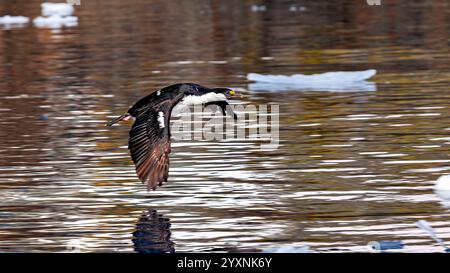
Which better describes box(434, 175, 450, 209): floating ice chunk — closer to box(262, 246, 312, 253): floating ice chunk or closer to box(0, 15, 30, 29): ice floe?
box(262, 246, 312, 253): floating ice chunk

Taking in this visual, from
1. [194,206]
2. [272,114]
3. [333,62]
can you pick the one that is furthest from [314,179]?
[333,62]

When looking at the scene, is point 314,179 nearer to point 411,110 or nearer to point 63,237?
point 63,237

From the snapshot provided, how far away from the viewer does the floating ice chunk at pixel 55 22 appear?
3419 cm

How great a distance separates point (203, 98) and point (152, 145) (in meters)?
1.14

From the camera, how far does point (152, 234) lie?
10.5m

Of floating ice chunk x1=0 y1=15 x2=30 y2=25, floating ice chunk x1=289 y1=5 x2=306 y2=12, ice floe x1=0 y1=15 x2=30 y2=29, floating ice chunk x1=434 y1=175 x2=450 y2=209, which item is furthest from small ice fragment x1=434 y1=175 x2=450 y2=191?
floating ice chunk x1=289 y1=5 x2=306 y2=12

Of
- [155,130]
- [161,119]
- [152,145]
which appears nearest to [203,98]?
[161,119]

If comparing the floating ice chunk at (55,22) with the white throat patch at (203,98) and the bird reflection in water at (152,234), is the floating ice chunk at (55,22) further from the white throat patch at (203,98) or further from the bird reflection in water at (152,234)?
the bird reflection in water at (152,234)

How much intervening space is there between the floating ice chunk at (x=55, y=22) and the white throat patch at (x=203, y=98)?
70.0ft

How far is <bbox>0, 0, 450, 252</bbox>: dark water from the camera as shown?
10.5m

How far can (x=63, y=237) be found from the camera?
412 inches

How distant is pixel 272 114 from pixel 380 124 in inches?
71.7

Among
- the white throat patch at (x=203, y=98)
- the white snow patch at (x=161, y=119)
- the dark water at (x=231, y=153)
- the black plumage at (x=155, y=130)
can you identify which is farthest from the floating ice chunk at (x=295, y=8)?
the white snow patch at (x=161, y=119)
